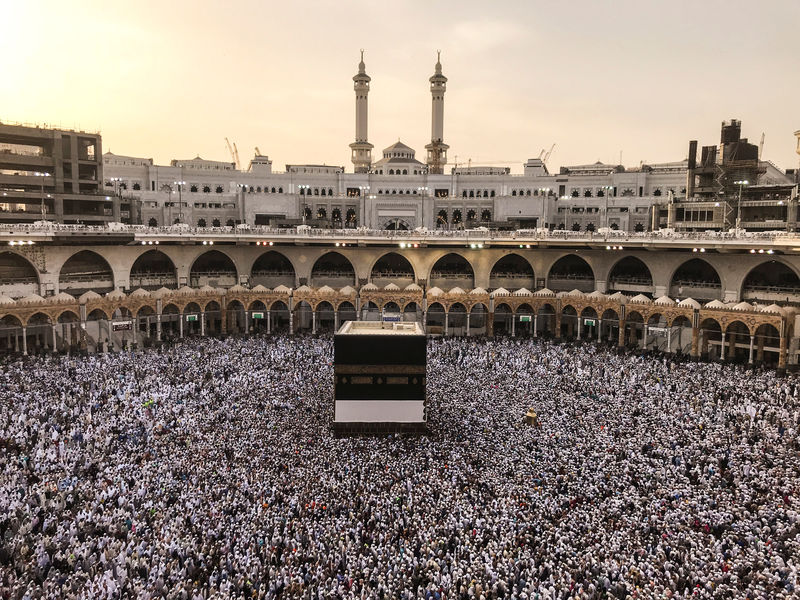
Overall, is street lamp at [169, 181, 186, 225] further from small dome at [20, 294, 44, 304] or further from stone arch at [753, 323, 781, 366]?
stone arch at [753, 323, 781, 366]

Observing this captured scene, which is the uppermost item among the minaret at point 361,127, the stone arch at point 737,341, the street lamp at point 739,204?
the minaret at point 361,127

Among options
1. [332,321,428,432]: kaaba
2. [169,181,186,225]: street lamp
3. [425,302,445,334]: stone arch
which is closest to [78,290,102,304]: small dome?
[332,321,428,432]: kaaba

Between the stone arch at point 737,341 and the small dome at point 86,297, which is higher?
the small dome at point 86,297

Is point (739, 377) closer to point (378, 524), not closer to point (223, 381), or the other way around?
point (378, 524)

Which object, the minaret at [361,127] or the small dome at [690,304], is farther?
the minaret at [361,127]

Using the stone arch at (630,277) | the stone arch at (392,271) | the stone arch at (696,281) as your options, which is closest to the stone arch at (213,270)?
the stone arch at (392,271)

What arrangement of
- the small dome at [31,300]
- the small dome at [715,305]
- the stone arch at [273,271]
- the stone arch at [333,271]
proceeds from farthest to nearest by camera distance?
the stone arch at [333,271] → the stone arch at [273,271] → the small dome at [715,305] → the small dome at [31,300]

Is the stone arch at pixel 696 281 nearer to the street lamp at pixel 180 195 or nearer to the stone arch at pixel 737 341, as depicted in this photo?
the stone arch at pixel 737 341
